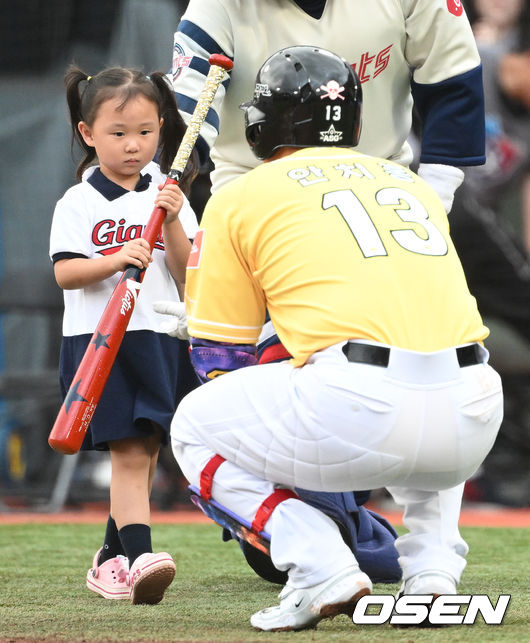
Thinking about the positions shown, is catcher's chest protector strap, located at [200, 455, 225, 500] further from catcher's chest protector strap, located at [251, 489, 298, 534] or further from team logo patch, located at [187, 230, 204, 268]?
team logo patch, located at [187, 230, 204, 268]

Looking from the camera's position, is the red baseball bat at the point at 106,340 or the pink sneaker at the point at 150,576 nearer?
the red baseball bat at the point at 106,340

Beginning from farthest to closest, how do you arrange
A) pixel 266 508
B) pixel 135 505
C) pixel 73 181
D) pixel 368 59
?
1. pixel 73 181
2. pixel 368 59
3. pixel 135 505
4. pixel 266 508

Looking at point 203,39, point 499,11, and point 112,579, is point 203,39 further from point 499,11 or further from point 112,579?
point 499,11

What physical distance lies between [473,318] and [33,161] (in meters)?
5.45

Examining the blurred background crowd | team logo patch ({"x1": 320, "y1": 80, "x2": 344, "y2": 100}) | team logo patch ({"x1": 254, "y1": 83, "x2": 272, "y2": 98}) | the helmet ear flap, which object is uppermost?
team logo patch ({"x1": 320, "y1": 80, "x2": 344, "y2": 100})

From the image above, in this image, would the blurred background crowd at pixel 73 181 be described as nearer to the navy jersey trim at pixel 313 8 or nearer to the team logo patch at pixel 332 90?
the navy jersey trim at pixel 313 8

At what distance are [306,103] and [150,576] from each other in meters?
1.22

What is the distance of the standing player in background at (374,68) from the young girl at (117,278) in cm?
17

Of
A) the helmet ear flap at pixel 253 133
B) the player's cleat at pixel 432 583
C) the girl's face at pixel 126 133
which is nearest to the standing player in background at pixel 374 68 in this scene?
the girl's face at pixel 126 133

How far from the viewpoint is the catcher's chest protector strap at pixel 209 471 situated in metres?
2.49

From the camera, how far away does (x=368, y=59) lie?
10.8ft

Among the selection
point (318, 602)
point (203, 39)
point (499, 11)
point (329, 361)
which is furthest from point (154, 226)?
point (499, 11)

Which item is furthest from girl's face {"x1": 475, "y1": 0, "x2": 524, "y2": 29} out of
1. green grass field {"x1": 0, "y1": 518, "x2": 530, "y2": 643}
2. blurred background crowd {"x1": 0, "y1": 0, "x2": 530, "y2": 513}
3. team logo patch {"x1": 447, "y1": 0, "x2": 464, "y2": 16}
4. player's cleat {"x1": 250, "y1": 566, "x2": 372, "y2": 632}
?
player's cleat {"x1": 250, "y1": 566, "x2": 372, "y2": 632}

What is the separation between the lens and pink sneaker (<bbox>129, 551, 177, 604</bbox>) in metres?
2.92
